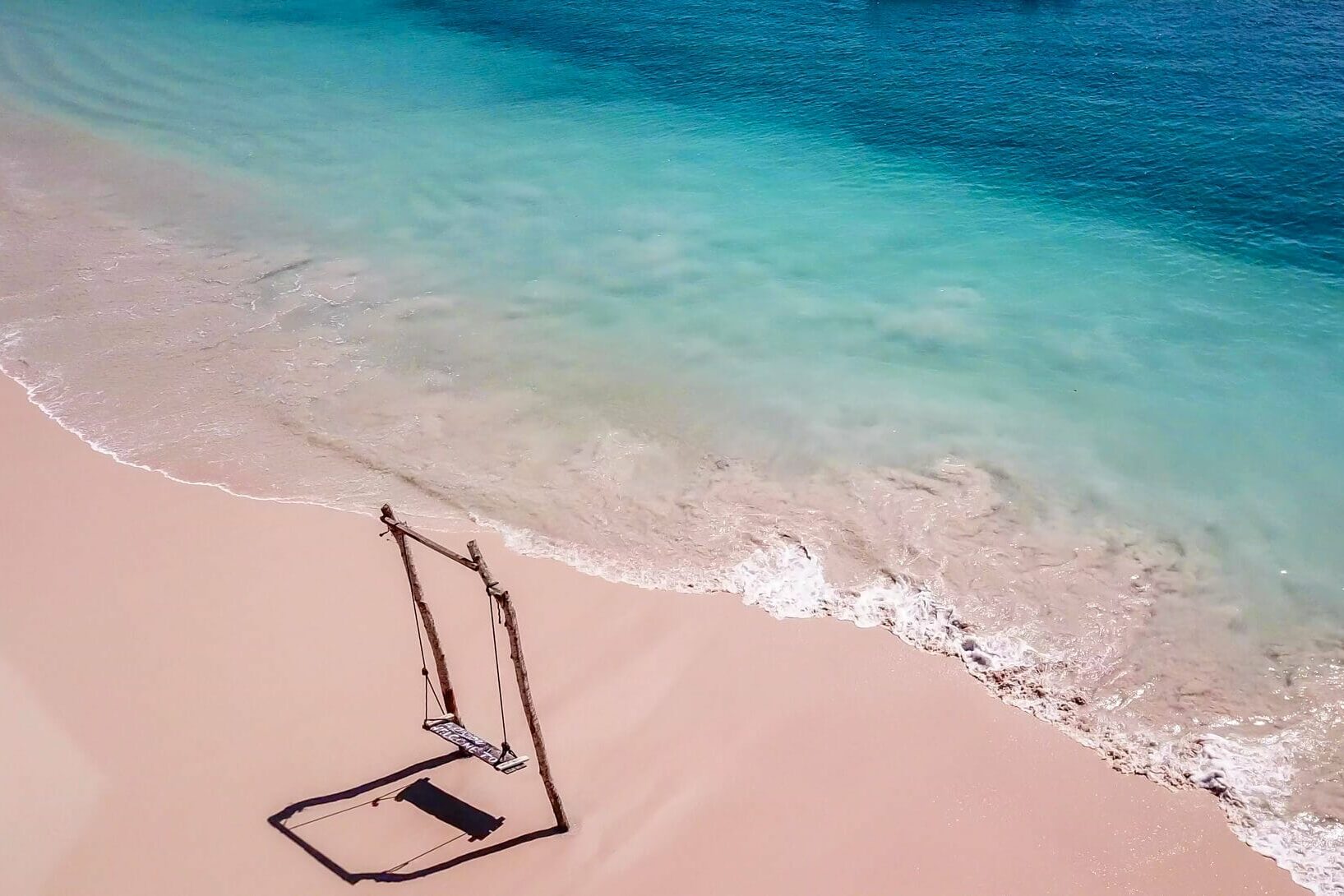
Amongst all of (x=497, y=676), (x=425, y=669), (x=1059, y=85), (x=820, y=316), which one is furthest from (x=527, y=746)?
(x=1059, y=85)

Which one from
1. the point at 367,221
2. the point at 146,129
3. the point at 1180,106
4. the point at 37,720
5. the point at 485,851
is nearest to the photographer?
the point at 485,851

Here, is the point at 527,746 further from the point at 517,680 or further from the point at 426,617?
the point at 426,617

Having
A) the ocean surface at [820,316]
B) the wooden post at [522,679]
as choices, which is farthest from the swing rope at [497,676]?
the ocean surface at [820,316]

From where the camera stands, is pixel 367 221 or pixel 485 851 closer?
pixel 485 851

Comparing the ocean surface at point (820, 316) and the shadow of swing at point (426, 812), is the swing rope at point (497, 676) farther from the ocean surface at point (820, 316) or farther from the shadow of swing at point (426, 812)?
the ocean surface at point (820, 316)

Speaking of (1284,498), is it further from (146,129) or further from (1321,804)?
(146,129)

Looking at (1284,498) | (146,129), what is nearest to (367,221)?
(146,129)

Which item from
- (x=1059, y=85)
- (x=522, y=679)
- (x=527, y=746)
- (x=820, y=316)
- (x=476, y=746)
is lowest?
(x=527, y=746)
